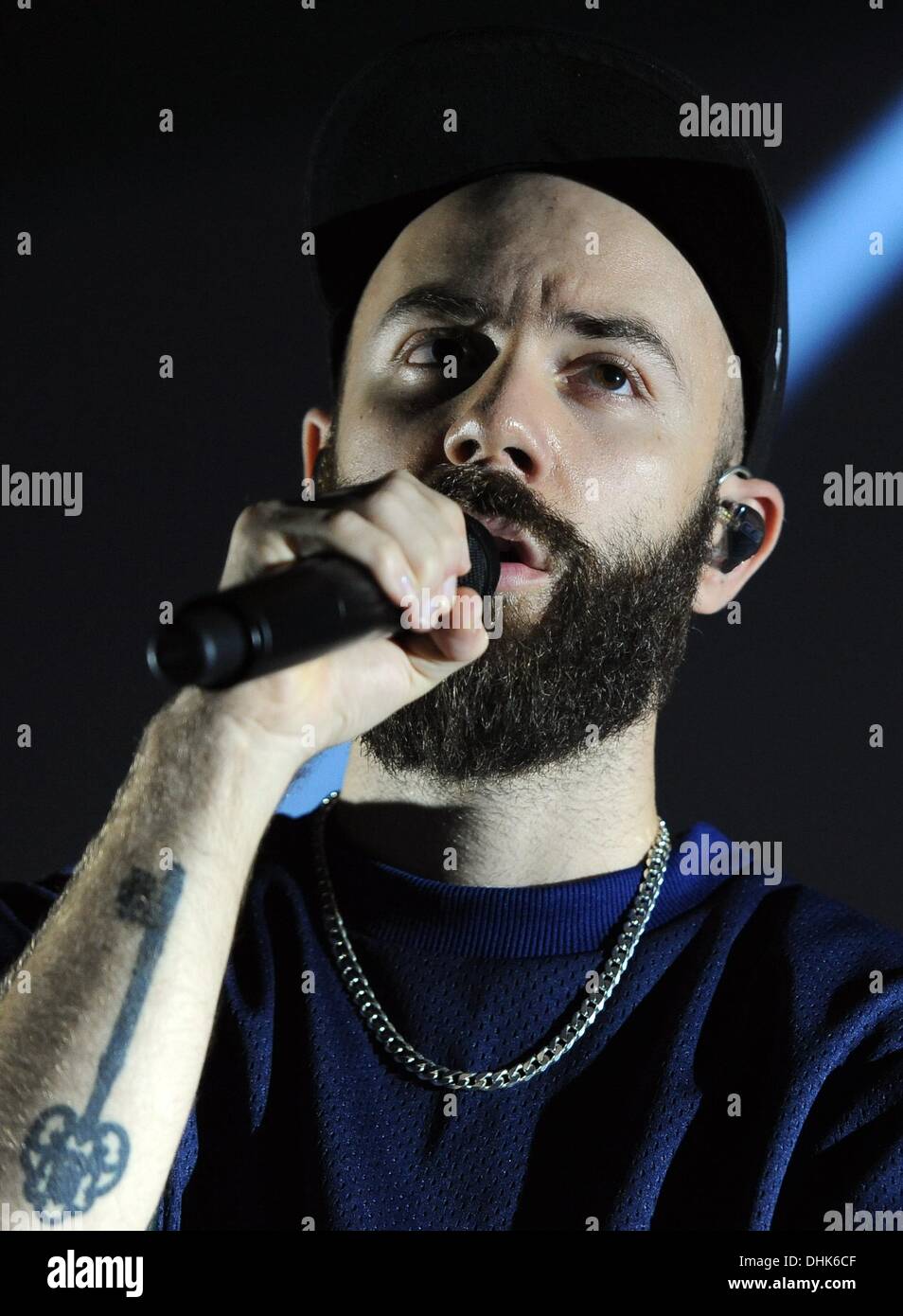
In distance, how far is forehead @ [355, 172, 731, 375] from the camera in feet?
4.90

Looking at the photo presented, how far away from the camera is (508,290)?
1489 mm

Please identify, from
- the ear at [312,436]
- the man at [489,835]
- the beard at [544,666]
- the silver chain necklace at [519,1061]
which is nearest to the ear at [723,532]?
the man at [489,835]

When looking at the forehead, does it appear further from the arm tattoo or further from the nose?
the arm tattoo

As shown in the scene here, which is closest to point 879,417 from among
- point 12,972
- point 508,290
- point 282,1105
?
point 508,290

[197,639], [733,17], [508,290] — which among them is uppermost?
[733,17]

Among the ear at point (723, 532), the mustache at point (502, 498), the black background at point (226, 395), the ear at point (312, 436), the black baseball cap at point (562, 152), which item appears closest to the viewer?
the mustache at point (502, 498)

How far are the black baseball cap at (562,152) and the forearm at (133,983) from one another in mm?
756

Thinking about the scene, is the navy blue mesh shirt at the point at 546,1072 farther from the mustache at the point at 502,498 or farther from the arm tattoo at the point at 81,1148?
the mustache at the point at 502,498

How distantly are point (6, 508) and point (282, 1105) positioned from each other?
50.1 inches

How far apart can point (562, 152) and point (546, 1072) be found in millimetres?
977

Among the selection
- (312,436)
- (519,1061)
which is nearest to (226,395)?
(312,436)

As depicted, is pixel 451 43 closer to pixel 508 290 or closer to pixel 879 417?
pixel 508 290

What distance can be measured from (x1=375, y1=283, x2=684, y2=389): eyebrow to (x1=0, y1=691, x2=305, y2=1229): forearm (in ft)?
1.81

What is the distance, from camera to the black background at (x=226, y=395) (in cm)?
208
